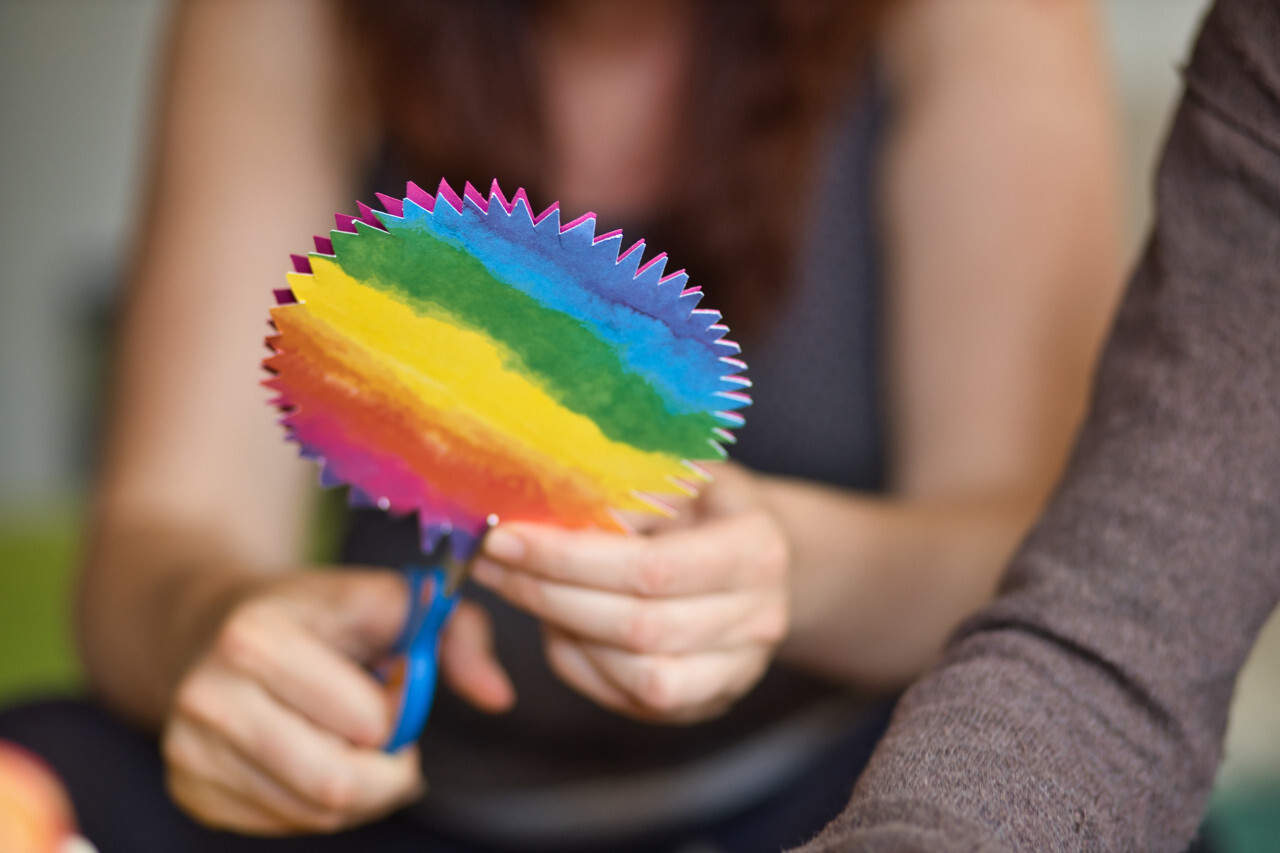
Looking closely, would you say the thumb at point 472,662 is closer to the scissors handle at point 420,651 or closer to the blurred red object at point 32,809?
the scissors handle at point 420,651

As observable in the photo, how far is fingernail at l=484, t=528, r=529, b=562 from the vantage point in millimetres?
335

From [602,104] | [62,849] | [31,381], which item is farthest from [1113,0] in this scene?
[31,381]

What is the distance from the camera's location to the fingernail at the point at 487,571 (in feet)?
1.22

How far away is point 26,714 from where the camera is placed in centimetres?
59

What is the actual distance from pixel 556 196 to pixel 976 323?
305 millimetres

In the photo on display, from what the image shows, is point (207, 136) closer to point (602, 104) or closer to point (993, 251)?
point (602, 104)

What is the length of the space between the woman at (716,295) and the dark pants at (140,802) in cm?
2

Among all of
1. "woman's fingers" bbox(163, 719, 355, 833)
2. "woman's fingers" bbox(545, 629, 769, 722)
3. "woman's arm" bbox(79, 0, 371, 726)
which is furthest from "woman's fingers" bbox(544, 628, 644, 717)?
"woman's arm" bbox(79, 0, 371, 726)

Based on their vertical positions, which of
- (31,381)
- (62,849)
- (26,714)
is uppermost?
(62,849)

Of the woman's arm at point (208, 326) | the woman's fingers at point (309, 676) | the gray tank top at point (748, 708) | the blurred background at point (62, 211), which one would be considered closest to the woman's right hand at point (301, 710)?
the woman's fingers at point (309, 676)

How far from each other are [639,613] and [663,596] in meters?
0.01

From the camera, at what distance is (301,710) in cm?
40

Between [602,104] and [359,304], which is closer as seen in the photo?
[359,304]

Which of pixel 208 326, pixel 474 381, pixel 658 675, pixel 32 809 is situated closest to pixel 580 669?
pixel 658 675
